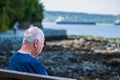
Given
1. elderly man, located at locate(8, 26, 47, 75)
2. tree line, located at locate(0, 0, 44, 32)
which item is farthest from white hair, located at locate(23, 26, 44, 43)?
tree line, located at locate(0, 0, 44, 32)

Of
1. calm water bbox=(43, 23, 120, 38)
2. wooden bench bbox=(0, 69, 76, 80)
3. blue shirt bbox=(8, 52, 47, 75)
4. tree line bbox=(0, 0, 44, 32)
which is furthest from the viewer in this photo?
calm water bbox=(43, 23, 120, 38)

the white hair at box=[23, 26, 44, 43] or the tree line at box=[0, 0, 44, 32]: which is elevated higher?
the white hair at box=[23, 26, 44, 43]

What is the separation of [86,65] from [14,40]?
8.17 metres

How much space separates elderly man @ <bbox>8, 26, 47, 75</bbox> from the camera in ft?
9.68

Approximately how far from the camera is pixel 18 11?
31.8 metres

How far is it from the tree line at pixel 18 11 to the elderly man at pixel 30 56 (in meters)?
23.8

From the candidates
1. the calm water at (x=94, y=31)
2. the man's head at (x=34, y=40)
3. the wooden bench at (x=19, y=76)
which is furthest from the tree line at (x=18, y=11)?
the wooden bench at (x=19, y=76)

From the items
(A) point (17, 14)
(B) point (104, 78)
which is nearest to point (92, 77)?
(B) point (104, 78)

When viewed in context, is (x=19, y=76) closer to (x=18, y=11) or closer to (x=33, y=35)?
(x=33, y=35)

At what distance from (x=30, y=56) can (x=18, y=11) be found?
29.0 meters

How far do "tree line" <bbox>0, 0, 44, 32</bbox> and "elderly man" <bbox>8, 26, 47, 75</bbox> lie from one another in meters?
23.8

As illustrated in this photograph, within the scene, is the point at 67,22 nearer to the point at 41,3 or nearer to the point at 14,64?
the point at 41,3

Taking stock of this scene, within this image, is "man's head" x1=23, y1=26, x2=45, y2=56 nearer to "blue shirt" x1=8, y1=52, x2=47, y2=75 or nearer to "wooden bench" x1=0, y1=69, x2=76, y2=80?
"blue shirt" x1=8, y1=52, x2=47, y2=75

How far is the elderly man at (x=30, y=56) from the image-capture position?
295 cm
